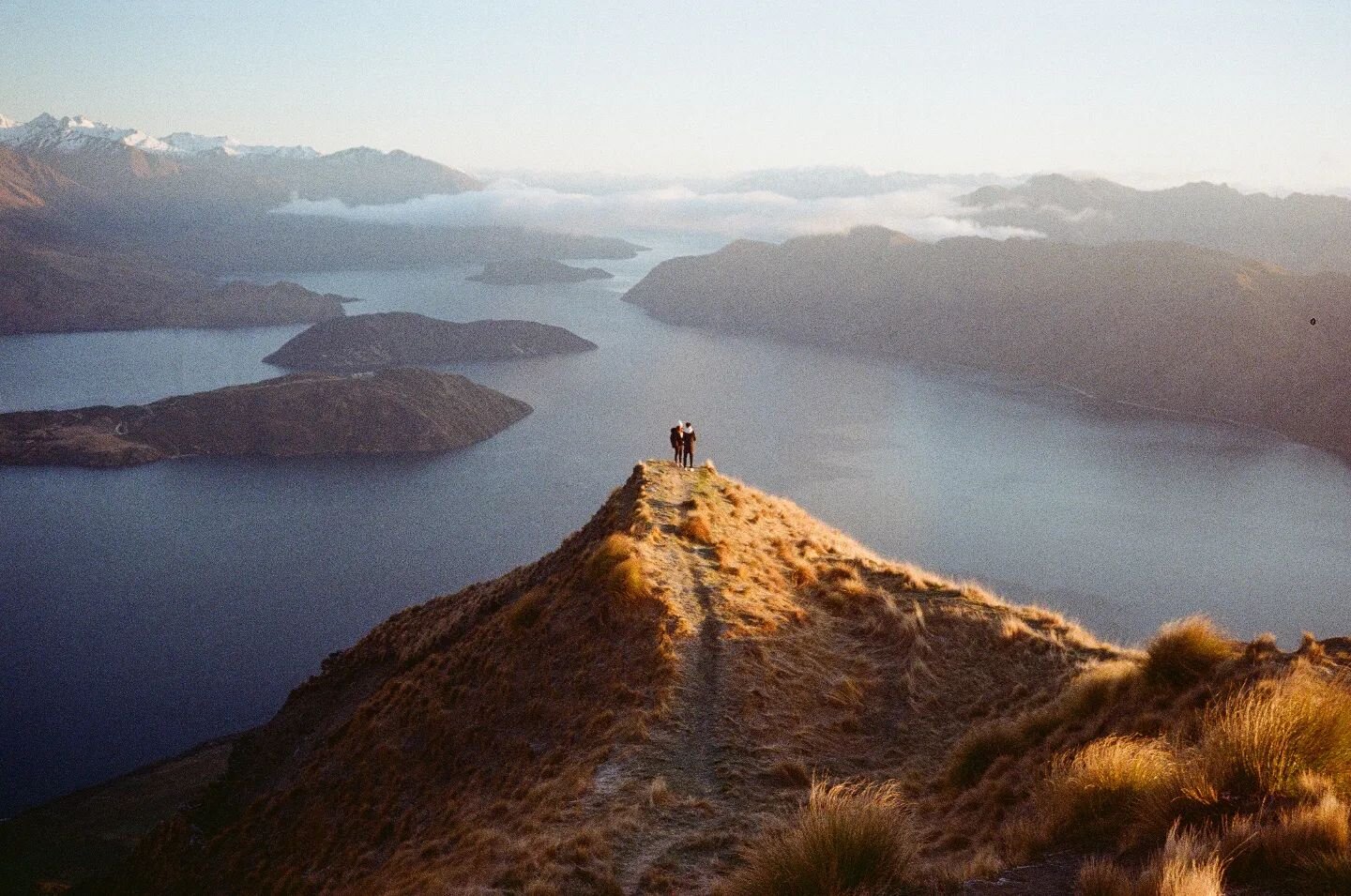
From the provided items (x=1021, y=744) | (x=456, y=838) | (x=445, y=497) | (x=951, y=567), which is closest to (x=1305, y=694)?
(x=1021, y=744)

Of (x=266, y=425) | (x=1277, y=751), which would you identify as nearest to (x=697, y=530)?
(x=1277, y=751)

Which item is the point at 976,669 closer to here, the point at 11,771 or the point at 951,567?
the point at 11,771

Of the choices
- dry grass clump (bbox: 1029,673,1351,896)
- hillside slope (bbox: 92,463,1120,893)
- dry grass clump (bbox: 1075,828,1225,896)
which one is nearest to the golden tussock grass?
dry grass clump (bbox: 1029,673,1351,896)

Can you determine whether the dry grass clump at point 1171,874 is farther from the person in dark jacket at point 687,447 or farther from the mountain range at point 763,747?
the person in dark jacket at point 687,447

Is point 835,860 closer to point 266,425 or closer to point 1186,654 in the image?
point 1186,654

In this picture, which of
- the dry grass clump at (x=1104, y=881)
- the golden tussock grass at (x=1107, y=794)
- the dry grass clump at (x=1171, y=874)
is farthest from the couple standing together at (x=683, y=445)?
the dry grass clump at (x=1104, y=881)

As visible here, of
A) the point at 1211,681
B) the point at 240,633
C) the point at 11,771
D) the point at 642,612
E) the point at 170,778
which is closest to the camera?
the point at 1211,681
